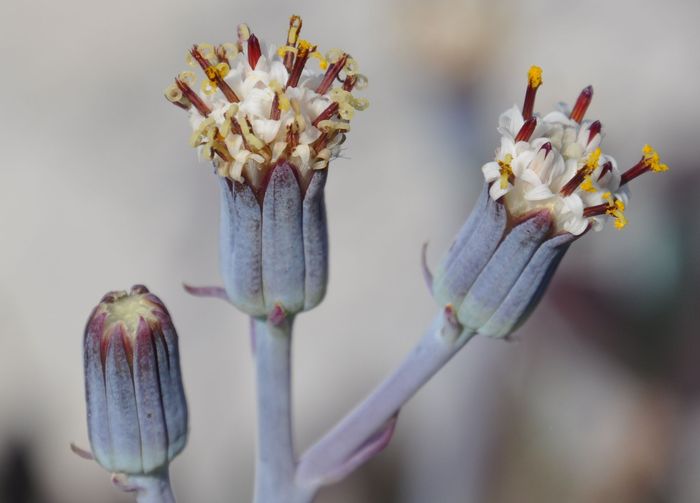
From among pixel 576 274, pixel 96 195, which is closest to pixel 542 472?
pixel 576 274

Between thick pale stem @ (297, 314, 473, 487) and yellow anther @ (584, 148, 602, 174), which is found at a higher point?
yellow anther @ (584, 148, 602, 174)

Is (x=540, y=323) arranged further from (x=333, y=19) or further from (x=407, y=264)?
(x=333, y=19)

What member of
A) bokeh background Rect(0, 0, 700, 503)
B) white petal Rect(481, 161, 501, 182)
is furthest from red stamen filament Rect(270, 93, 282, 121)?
bokeh background Rect(0, 0, 700, 503)

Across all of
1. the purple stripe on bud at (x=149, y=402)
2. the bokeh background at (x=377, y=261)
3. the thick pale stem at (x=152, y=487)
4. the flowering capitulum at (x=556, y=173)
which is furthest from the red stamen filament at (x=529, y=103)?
the bokeh background at (x=377, y=261)

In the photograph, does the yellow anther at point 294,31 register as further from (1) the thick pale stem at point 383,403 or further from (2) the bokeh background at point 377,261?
(2) the bokeh background at point 377,261

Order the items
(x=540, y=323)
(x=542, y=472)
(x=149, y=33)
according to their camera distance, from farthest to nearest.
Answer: (x=149, y=33)
(x=540, y=323)
(x=542, y=472)

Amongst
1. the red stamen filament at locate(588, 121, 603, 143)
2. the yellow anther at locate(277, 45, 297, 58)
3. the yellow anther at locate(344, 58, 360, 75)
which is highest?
the yellow anther at locate(277, 45, 297, 58)

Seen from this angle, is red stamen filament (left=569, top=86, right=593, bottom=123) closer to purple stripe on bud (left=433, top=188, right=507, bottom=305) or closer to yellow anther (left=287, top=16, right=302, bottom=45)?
purple stripe on bud (left=433, top=188, right=507, bottom=305)

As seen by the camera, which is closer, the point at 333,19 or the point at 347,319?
the point at 347,319
